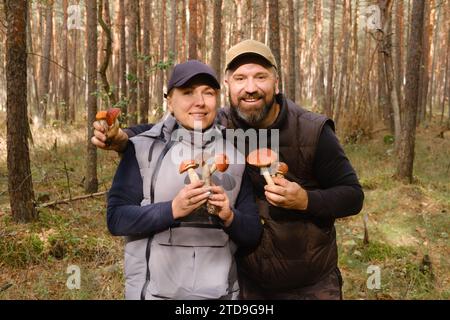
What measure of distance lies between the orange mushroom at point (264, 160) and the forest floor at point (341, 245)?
3193mm

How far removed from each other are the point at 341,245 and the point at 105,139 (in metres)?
5.37

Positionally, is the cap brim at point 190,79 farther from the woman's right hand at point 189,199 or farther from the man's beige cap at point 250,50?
the woman's right hand at point 189,199

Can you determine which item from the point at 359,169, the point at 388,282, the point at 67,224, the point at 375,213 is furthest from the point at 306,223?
the point at 359,169

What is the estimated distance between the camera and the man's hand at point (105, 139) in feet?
6.40

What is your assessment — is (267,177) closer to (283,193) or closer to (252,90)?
(283,193)

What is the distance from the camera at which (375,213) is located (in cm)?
796

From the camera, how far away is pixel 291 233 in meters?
2.36

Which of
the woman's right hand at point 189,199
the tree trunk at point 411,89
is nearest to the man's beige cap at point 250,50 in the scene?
the woman's right hand at point 189,199

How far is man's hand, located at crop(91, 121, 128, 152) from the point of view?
195 centimetres

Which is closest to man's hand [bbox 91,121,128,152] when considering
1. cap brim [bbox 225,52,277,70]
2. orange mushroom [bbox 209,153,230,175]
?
orange mushroom [bbox 209,153,230,175]

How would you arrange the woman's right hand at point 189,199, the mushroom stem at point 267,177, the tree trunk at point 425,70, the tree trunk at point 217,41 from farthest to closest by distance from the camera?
the tree trunk at point 425,70 → the tree trunk at point 217,41 → the mushroom stem at point 267,177 → the woman's right hand at point 189,199

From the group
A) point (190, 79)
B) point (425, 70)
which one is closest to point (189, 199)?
point (190, 79)

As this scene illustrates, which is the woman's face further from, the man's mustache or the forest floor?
the forest floor

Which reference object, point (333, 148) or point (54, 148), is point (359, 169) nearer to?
point (54, 148)
